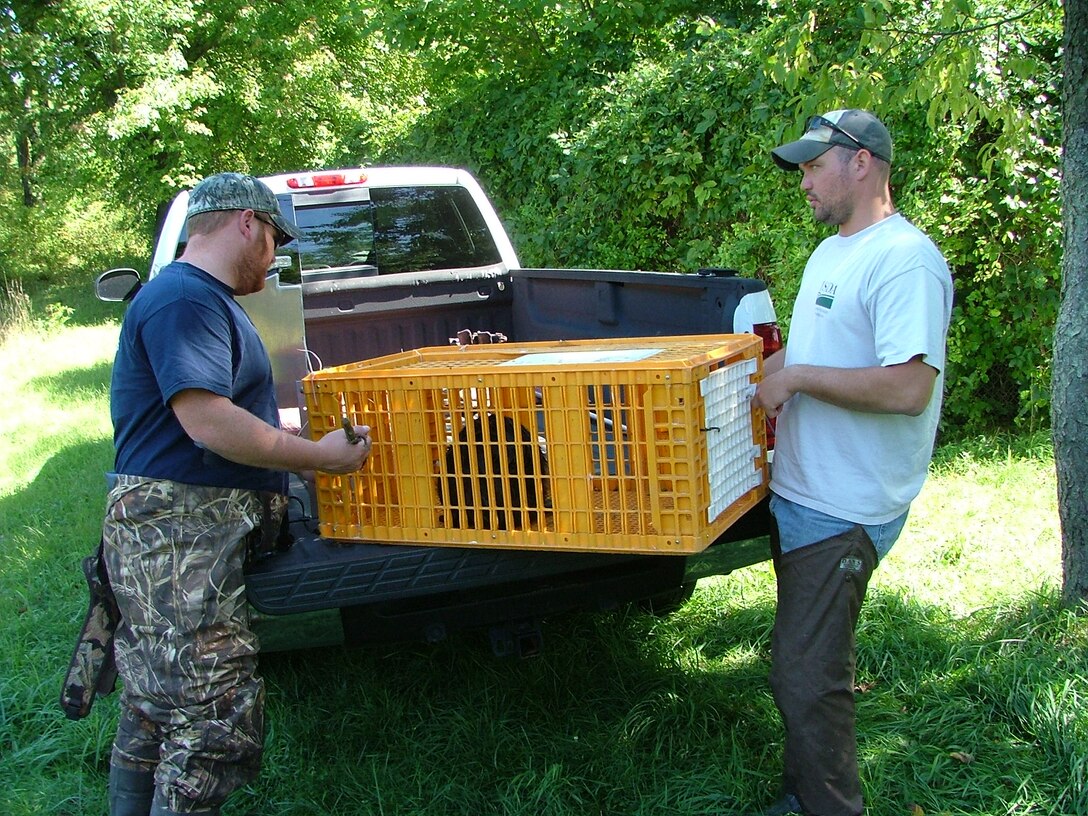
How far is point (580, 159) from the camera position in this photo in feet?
25.8

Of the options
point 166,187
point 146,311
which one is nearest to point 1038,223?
point 146,311

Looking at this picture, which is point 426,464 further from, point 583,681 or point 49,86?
point 49,86

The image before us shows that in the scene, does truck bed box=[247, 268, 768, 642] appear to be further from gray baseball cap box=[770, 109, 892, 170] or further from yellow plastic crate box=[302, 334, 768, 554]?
gray baseball cap box=[770, 109, 892, 170]

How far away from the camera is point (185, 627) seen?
2.61 meters

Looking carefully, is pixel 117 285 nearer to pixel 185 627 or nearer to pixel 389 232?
pixel 389 232

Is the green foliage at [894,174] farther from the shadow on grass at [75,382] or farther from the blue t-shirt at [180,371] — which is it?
the shadow on grass at [75,382]

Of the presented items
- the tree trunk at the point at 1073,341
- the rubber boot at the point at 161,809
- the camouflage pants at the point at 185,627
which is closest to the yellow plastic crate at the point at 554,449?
the camouflage pants at the point at 185,627

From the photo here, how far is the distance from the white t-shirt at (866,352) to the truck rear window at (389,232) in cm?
268

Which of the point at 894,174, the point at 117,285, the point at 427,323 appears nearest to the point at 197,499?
the point at 427,323

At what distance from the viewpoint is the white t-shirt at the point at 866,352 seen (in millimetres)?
2479

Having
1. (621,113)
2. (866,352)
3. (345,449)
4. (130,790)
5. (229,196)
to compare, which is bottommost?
(130,790)

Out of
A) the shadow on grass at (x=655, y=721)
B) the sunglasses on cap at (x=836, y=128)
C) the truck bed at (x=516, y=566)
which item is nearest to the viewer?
the sunglasses on cap at (x=836, y=128)

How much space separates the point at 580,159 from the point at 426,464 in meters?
5.66

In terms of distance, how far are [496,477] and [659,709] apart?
1393 millimetres
